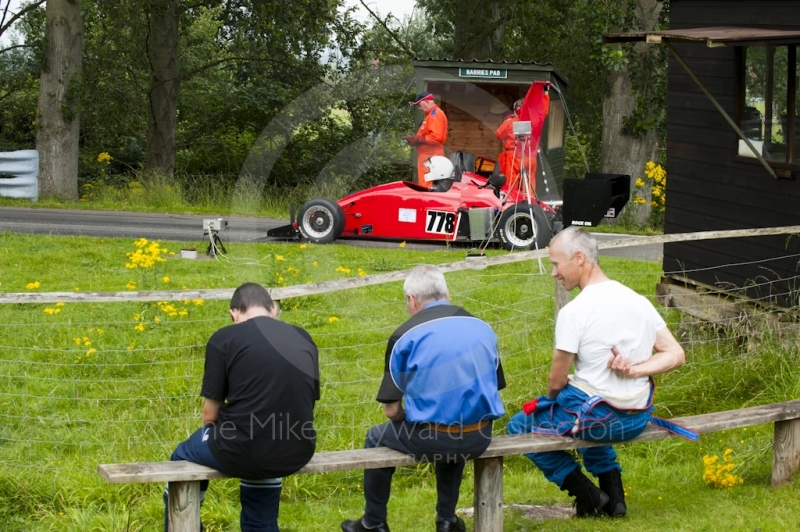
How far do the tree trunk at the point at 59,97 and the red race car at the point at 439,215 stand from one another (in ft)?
30.4

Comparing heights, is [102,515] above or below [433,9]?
below

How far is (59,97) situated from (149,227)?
722cm

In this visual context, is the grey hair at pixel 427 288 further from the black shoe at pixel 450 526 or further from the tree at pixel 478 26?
the tree at pixel 478 26

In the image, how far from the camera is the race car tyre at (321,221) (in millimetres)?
14453

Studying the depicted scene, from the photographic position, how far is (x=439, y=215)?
14328 mm

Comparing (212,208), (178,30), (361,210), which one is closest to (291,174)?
(178,30)

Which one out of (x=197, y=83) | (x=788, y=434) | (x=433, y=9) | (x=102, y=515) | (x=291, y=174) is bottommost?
Result: (x=102, y=515)

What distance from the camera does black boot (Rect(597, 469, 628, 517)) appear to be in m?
5.44

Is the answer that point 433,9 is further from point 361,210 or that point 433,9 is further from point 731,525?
point 731,525

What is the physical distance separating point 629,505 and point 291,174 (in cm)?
2136

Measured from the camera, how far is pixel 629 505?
18.8ft

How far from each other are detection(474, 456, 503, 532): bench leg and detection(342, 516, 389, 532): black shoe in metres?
0.49

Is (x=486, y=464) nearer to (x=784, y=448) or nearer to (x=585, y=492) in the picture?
(x=585, y=492)

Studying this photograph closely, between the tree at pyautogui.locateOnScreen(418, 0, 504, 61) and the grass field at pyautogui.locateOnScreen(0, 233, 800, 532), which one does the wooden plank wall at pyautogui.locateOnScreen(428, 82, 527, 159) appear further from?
the grass field at pyautogui.locateOnScreen(0, 233, 800, 532)
